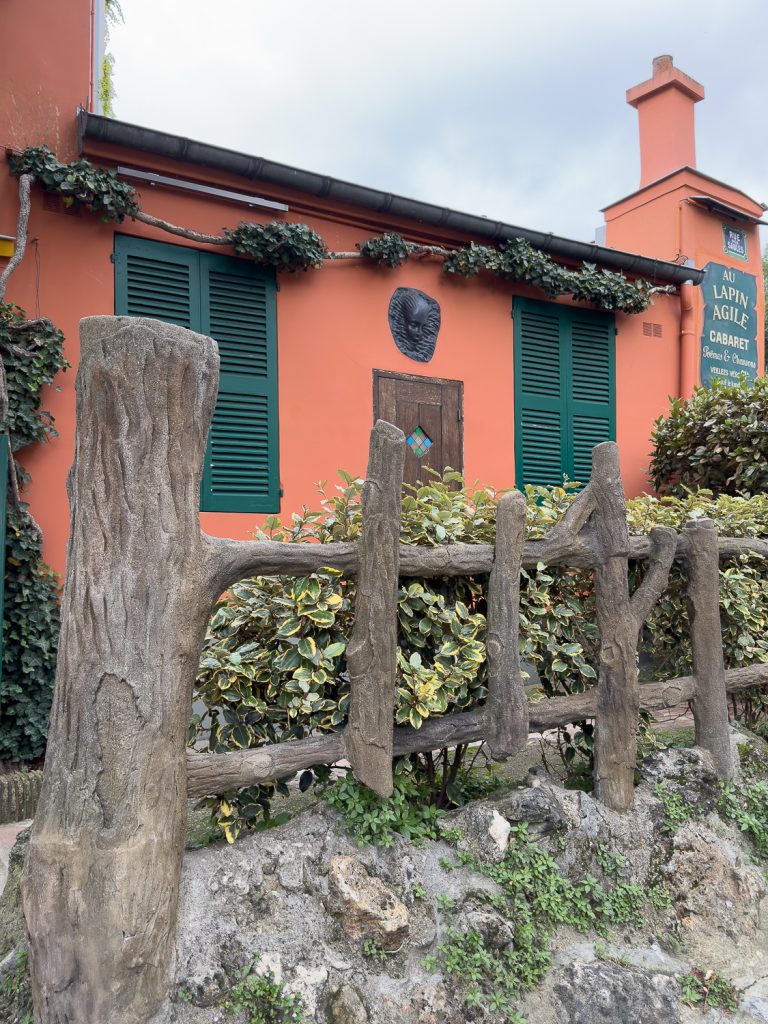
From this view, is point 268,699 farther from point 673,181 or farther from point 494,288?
point 673,181

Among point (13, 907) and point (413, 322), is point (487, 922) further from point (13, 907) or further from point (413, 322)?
point (413, 322)

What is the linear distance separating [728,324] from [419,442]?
176 inches

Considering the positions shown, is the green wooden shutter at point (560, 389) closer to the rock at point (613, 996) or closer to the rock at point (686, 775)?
the rock at point (686, 775)

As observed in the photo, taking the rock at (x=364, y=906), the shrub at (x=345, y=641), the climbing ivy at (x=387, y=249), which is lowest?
the rock at (x=364, y=906)

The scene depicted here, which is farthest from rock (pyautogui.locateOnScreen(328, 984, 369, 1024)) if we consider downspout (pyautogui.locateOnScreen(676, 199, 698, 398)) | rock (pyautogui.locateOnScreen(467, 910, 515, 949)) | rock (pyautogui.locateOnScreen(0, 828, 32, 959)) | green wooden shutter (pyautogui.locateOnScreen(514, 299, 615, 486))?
downspout (pyautogui.locateOnScreen(676, 199, 698, 398))

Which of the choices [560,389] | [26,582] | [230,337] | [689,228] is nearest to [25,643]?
[26,582]

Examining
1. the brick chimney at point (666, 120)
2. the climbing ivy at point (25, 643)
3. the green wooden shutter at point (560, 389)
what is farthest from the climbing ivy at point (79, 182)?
the brick chimney at point (666, 120)

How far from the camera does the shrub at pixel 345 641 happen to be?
2748 millimetres

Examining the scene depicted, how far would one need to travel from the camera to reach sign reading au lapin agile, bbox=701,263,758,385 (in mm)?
8547

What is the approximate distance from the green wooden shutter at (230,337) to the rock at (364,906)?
3.45m

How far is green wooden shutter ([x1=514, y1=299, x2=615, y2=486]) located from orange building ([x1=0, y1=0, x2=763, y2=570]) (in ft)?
0.06

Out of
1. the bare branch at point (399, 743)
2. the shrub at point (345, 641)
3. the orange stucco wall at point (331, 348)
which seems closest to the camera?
the bare branch at point (399, 743)

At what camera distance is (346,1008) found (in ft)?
7.66

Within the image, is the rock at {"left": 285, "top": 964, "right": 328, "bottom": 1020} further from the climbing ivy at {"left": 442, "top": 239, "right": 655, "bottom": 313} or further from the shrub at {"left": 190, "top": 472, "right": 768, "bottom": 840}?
the climbing ivy at {"left": 442, "top": 239, "right": 655, "bottom": 313}
